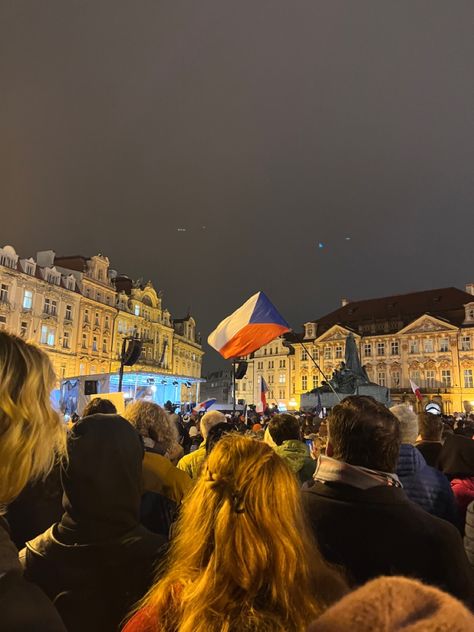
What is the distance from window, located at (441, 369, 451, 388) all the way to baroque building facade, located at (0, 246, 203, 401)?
33.3m

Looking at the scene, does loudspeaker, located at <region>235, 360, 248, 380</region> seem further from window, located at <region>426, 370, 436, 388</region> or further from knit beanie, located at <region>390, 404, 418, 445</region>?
window, located at <region>426, 370, 436, 388</region>

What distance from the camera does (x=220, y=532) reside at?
167 centimetres

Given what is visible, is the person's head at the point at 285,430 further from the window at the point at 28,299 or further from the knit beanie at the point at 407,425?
the window at the point at 28,299

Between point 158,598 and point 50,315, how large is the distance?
49.5 metres

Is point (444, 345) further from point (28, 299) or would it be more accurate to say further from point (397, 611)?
point (397, 611)

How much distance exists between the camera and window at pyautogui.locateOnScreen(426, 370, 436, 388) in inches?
2476

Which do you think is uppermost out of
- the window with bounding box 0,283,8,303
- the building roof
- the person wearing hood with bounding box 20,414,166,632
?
the building roof

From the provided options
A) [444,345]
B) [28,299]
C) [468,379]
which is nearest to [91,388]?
[28,299]

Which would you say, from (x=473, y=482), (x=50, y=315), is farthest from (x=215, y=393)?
(x=473, y=482)

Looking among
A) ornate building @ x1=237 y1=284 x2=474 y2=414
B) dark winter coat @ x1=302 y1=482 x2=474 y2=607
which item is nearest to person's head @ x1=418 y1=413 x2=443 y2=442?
dark winter coat @ x1=302 y1=482 x2=474 y2=607

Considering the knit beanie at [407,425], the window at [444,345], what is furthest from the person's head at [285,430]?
the window at [444,345]

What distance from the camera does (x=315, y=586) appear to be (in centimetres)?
169

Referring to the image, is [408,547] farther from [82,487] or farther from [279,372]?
[279,372]

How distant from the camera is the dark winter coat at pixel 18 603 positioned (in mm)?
1218
